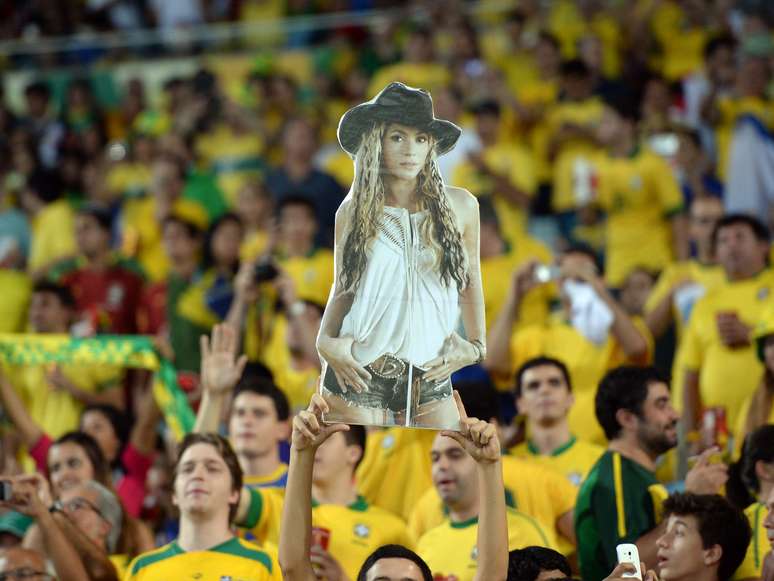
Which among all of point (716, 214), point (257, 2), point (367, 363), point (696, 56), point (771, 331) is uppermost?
point (257, 2)

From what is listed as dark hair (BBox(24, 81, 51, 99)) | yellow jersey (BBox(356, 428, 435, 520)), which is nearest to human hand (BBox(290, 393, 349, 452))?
yellow jersey (BBox(356, 428, 435, 520))

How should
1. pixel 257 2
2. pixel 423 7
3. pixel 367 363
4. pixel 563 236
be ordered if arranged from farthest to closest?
1. pixel 257 2
2. pixel 423 7
3. pixel 563 236
4. pixel 367 363

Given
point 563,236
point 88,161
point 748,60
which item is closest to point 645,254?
point 563,236

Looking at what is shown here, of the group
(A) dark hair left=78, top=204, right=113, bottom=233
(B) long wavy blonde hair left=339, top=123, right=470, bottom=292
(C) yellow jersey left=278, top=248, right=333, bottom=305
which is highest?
(A) dark hair left=78, top=204, right=113, bottom=233

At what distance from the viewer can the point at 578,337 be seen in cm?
804

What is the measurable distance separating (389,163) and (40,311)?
475cm

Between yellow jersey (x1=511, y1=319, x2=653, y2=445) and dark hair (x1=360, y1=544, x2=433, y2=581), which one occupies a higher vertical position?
yellow jersey (x1=511, y1=319, x2=653, y2=445)

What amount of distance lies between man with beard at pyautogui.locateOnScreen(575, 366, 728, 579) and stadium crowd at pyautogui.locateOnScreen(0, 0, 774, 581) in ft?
0.04

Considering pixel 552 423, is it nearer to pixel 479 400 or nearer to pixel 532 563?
pixel 479 400

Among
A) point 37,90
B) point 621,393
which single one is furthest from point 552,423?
point 37,90

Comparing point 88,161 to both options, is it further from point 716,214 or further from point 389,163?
point 389,163

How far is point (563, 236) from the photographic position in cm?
1086

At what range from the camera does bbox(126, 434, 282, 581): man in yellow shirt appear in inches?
221

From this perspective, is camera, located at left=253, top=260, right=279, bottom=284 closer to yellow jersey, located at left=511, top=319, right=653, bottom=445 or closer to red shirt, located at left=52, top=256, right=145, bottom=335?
yellow jersey, located at left=511, top=319, right=653, bottom=445
